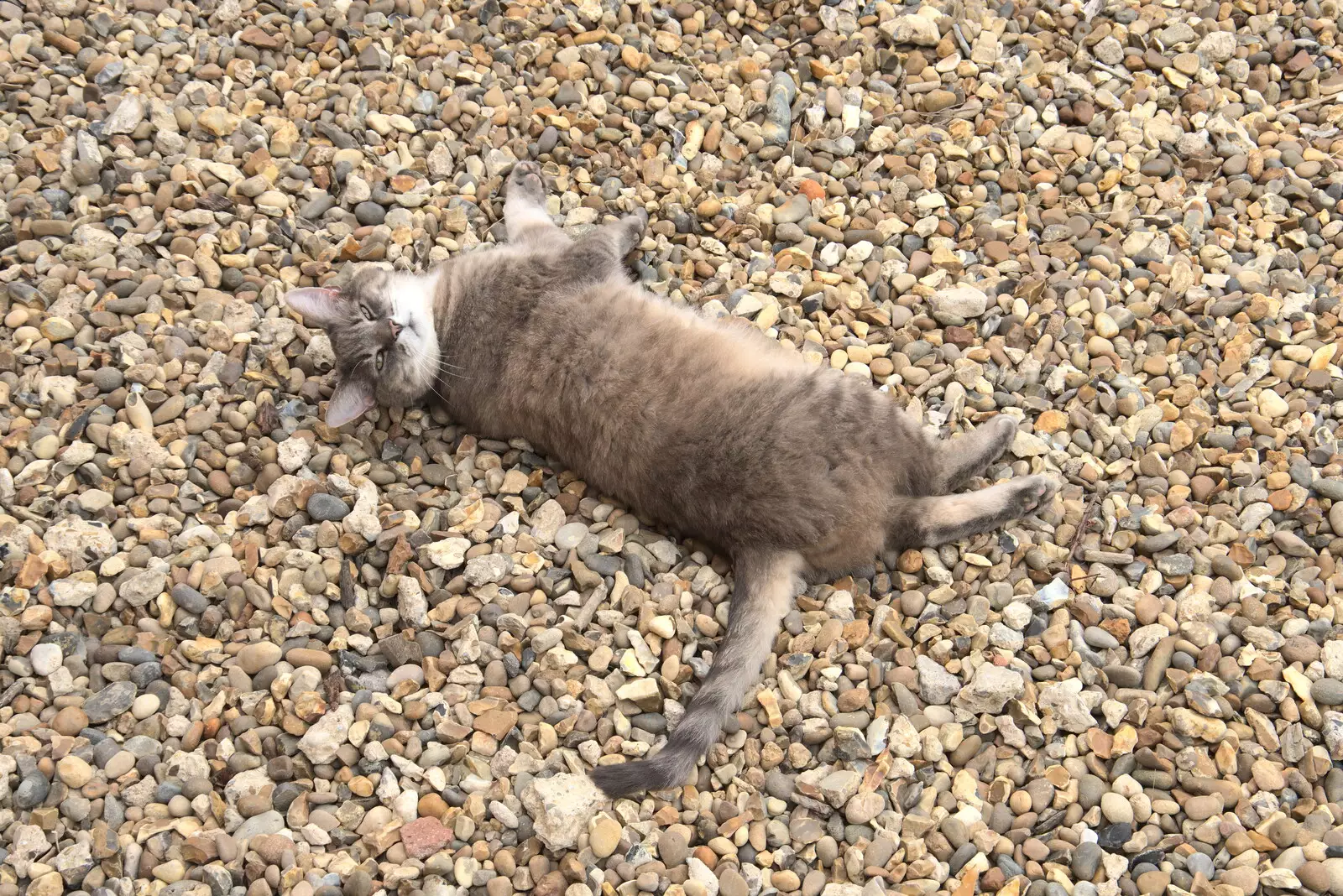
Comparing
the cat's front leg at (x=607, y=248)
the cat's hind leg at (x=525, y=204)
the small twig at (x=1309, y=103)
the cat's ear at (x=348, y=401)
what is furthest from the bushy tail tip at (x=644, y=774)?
the small twig at (x=1309, y=103)

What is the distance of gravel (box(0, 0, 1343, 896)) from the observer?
2.89 metres

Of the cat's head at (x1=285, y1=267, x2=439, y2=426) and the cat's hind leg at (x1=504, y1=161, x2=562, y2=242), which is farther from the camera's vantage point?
the cat's hind leg at (x1=504, y1=161, x2=562, y2=242)

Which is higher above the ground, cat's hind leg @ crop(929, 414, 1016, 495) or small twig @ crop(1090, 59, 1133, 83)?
small twig @ crop(1090, 59, 1133, 83)

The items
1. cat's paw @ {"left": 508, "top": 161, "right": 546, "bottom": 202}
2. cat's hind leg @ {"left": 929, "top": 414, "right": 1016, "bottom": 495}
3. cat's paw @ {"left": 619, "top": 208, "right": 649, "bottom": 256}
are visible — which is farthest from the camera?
cat's paw @ {"left": 508, "top": 161, "right": 546, "bottom": 202}

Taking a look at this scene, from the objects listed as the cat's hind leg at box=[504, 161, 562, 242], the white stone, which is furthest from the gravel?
the cat's hind leg at box=[504, 161, 562, 242]

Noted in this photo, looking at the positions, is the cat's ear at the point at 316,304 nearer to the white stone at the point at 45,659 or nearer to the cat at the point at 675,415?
the cat at the point at 675,415

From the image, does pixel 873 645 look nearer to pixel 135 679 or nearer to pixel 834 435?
pixel 834 435

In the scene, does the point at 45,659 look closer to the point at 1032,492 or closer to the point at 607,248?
the point at 607,248

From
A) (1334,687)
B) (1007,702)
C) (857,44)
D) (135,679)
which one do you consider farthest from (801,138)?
(135,679)

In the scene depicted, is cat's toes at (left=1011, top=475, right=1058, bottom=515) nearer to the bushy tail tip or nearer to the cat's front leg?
the bushy tail tip

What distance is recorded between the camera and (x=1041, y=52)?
4516 mm

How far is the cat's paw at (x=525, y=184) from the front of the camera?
4.14m

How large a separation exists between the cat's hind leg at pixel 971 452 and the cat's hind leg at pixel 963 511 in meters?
0.10

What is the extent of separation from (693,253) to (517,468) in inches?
42.4
